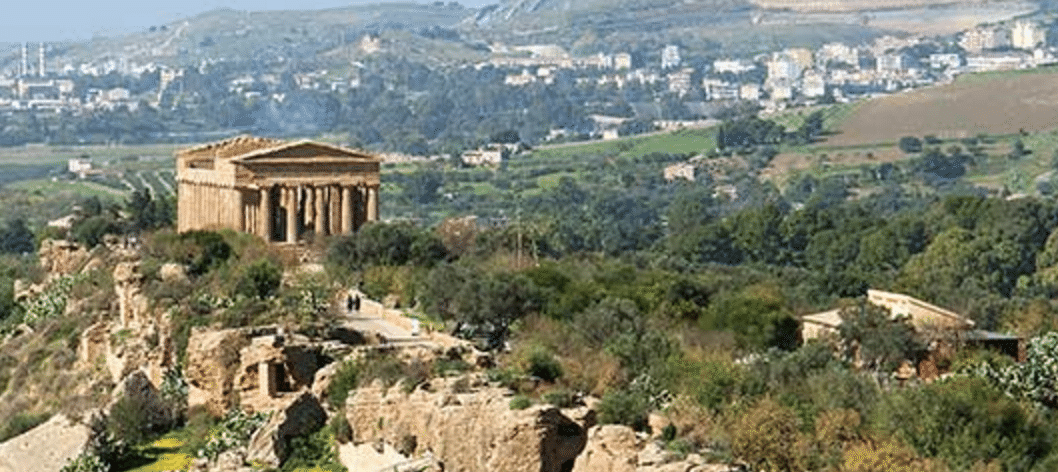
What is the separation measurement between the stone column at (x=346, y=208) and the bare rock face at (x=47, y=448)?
20.3 meters

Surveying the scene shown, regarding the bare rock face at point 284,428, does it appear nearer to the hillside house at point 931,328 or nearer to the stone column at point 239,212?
the hillside house at point 931,328

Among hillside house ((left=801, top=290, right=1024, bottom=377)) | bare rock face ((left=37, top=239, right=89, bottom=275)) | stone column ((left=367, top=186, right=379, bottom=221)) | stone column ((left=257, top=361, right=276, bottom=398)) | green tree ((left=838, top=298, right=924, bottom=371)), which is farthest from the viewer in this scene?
stone column ((left=367, top=186, right=379, bottom=221))

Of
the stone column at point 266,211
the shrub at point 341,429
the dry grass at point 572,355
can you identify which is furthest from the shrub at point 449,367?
the stone column at point 266,211

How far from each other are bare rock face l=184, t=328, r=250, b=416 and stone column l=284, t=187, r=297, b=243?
1824cm

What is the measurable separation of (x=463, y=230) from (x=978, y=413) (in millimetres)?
30075

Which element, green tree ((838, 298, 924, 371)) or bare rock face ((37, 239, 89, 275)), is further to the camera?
bare rock face ((37, 239, 89, 275))

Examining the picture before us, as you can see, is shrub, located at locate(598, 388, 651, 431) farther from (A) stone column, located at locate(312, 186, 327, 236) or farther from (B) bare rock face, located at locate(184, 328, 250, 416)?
(A) stone column, located at locate(312, 186, 327, 236)

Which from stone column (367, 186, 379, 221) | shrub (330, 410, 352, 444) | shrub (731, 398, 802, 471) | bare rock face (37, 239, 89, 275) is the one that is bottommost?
bare rock face (37, 239, 89, 275)

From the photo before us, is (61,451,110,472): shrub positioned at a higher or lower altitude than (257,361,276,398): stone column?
lower

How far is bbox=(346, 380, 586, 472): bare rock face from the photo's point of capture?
2366cm

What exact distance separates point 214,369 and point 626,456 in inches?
392

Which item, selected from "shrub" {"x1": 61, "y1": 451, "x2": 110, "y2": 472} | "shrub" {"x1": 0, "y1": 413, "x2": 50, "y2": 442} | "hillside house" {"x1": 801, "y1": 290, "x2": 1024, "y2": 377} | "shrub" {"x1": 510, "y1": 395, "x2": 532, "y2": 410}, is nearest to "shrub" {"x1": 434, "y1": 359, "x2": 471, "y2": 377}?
"shrub" {"x1": 510, "y1": 395, "x2": 532, "y2": 410}

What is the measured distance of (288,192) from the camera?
171 ft

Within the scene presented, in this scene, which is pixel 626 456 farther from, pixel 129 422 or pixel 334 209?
pixel 334 209
